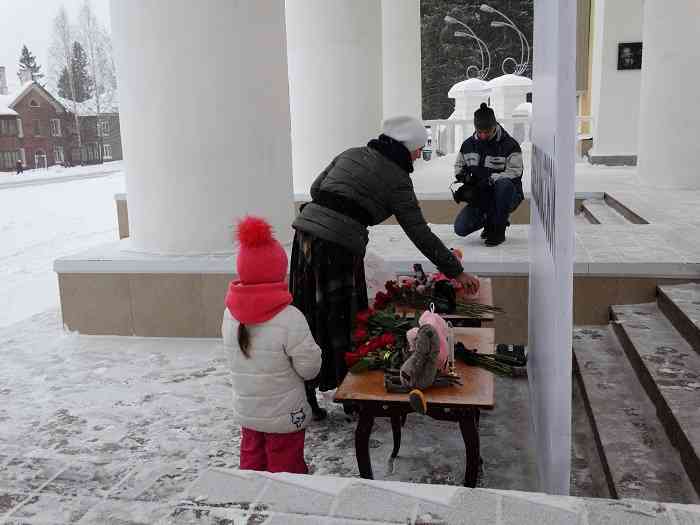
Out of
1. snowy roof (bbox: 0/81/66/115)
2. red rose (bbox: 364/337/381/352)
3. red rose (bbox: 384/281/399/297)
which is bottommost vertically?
red rose (bbox: 364/337/381/352)

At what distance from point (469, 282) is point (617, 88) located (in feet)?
37.5

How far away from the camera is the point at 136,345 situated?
17.2 ft

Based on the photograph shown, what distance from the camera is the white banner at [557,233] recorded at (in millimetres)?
2070

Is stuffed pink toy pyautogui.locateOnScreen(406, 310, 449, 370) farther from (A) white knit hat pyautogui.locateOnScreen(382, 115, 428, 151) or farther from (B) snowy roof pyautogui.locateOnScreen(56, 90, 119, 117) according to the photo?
(B) snowy roof pyautogui.locateOnScreen(56, 90, 119, 117)

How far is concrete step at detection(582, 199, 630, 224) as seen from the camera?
7.49 meters

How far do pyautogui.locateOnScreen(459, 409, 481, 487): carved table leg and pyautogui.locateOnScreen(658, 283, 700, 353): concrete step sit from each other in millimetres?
1458

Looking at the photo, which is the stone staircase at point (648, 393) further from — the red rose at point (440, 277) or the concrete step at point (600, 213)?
the concrete step at point (600, 213)

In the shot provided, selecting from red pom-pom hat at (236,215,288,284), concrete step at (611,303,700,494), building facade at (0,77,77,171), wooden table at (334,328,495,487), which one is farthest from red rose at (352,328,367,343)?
building facade at (0,77,77,171)

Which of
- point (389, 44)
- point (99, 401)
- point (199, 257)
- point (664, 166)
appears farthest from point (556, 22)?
point (389, 44)

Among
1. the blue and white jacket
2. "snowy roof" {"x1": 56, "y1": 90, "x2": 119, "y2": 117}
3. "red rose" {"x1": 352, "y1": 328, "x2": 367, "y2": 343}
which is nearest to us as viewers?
"red rose" {"x1": 352, "y1": 328, "x2": 367, "y2": 343}

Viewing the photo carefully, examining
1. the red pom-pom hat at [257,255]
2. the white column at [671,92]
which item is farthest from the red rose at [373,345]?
the white column at [671,92]

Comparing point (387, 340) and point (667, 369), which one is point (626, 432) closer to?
point (667, 369)

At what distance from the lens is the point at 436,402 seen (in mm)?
2533

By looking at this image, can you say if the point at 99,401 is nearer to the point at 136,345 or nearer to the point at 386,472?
the point at 136,345
